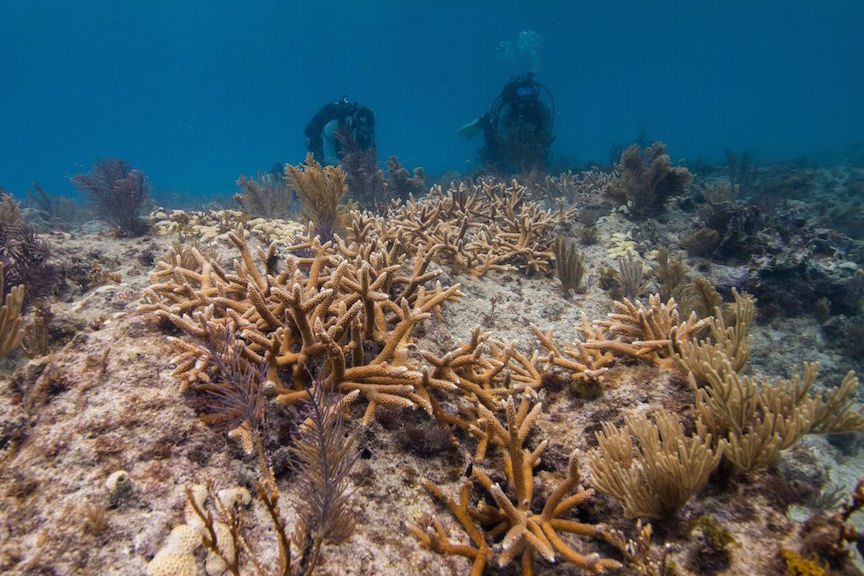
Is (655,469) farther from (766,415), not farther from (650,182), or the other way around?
(650,182)

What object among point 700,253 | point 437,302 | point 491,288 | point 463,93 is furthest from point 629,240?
point 463,93

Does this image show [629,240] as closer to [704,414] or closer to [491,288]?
[491,288]

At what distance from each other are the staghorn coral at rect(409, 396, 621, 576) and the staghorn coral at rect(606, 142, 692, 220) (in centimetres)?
910

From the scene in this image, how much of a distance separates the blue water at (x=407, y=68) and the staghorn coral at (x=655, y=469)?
86542 millimetres

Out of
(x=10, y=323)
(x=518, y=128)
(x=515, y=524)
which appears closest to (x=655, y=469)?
(x=515, y=524)

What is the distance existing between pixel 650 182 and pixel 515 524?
31.8ft

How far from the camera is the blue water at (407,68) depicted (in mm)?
92000

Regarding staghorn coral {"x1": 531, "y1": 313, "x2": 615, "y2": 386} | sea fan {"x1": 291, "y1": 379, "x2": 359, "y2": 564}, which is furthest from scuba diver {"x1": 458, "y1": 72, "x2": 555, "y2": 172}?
sea fan {"x1": 291, "y1": 379, "x2": 359, "y2": 564}

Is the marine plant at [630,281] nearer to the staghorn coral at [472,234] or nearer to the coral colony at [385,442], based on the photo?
the staghorn coral at [472,234]

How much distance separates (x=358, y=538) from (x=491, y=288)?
14.0ft

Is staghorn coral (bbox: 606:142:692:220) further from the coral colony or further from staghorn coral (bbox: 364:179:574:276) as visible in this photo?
the coral colony

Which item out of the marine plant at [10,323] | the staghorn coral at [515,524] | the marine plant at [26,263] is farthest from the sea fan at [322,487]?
the marine plant at [26,263]

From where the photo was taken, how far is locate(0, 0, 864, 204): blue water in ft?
302

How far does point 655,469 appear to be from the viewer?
2.10 meters
